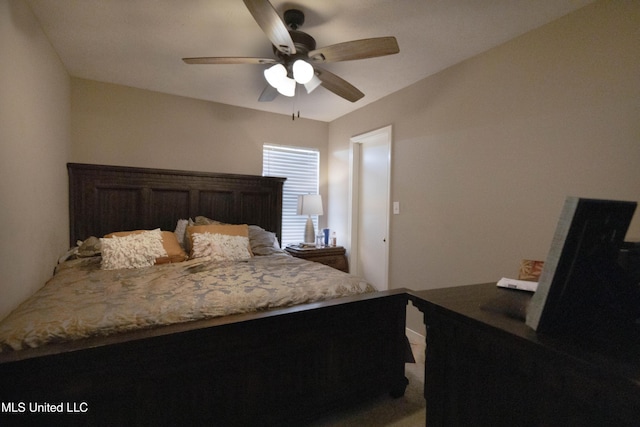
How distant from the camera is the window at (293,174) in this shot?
3.89 m

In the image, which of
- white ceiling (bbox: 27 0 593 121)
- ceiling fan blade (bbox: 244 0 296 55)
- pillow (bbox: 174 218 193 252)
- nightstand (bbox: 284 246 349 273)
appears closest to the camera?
ceiling fan blade (bbox: 244 0 296 55)

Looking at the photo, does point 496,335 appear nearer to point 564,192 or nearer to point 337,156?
point 564,192

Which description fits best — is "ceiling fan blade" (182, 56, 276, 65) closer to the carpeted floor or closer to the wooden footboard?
the wooden footboard

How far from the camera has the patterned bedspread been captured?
4.00 feet

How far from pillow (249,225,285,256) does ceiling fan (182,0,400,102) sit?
153cm

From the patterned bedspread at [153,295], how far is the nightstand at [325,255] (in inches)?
47.3

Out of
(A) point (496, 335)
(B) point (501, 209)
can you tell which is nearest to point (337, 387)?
(A) point (496, 335)

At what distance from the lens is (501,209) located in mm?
2174

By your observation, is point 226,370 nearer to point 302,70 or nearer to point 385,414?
point 385,414

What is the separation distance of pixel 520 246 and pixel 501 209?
294 millimetres

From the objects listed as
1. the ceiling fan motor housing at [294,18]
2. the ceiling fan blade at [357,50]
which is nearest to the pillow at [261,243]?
the ceiling fan blade at [357,50]

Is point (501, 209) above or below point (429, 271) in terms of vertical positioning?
above

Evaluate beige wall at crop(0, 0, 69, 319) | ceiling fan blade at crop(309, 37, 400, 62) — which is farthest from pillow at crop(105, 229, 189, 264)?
ceiling fan blade at crop(309, 37, 400, 62)

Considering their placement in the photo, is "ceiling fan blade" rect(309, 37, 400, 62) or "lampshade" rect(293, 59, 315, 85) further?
"lampshade" rect(293, 59, 315, 85)
